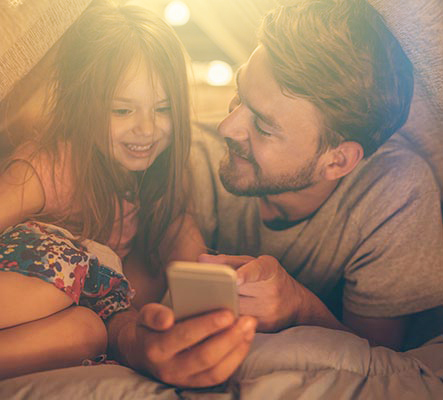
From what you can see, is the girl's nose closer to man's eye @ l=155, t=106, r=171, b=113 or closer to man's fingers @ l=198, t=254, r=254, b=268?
man's eye @ l=155, t=106, r=171, b=113

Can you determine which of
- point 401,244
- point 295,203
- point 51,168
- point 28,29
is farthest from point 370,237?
point 28,29

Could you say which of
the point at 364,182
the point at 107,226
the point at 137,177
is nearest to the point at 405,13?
the point at 364,182

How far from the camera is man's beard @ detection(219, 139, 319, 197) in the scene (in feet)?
3.45

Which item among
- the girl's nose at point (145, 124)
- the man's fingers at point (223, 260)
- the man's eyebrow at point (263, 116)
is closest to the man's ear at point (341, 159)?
the man's eyebrow at point (263, 116)

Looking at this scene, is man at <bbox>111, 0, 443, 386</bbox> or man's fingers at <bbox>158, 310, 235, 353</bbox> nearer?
man's fingers at <bbox>158, 310, 235, 353</bbox>

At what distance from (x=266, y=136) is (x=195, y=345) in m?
0.45

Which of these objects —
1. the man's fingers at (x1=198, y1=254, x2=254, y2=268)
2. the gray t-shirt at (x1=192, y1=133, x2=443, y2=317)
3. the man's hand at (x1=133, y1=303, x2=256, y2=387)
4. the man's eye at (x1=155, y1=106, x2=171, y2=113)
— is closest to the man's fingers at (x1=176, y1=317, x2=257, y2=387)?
the man's hand at (x1=133, y1=303, x2=256, y2=387)

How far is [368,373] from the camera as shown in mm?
890

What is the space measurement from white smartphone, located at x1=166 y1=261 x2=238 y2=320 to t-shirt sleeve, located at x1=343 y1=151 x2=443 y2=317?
40cm

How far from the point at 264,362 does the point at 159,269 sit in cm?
33

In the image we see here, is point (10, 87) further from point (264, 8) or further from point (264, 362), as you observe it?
point (264, 362)

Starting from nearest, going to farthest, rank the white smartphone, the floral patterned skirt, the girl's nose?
the white smartphone, the floral patterned skirt, the girl's nose

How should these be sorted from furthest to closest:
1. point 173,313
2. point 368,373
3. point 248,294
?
point 248,294, point 368,373, point 173,313

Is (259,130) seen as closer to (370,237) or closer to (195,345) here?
(370,237)
